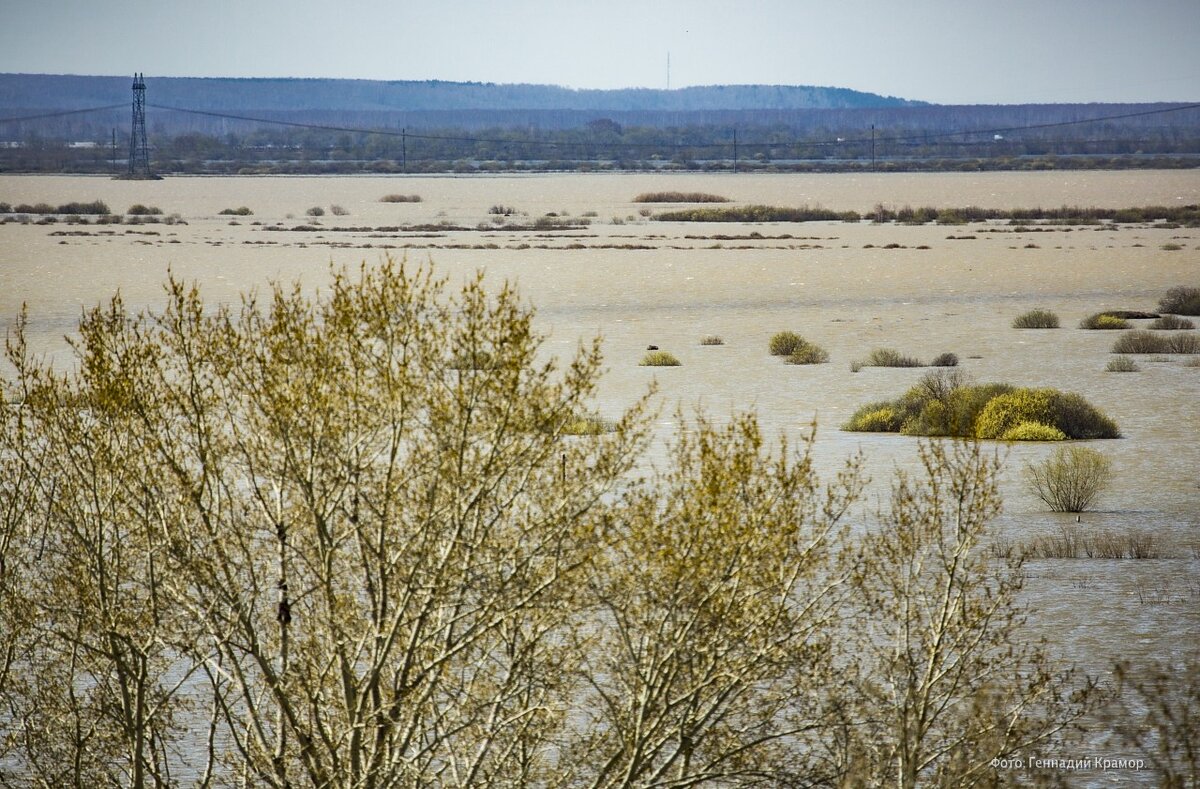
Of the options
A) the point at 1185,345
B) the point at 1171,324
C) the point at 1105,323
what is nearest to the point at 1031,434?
the point at 1185,345

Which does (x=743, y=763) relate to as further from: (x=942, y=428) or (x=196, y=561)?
(x=942, y=428)

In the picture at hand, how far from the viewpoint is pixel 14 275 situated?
39.9 metres

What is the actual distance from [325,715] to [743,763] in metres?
2.12

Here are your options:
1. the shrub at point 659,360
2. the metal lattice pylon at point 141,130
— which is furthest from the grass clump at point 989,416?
the metal lattice pylon at point 141,130

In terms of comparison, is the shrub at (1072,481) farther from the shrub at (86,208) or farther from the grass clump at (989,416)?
the shrub at (86,208)

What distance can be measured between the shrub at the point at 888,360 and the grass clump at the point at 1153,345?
425 cm

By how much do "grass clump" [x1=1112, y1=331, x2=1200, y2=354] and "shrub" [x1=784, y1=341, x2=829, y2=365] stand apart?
18.1 ft

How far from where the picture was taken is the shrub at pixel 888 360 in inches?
1022

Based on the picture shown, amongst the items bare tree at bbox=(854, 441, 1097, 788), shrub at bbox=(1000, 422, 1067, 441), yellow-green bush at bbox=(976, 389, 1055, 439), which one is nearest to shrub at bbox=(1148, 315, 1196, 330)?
yellow-green bush at bbox=(976, 389, 1055, 439)

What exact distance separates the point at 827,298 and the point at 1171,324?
8570 millimetres

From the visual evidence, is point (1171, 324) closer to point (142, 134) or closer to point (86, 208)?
point (86, 208)

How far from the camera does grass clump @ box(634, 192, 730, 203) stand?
86250 mm

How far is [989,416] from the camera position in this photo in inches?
774

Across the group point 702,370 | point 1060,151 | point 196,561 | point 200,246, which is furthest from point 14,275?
point 1060,151
